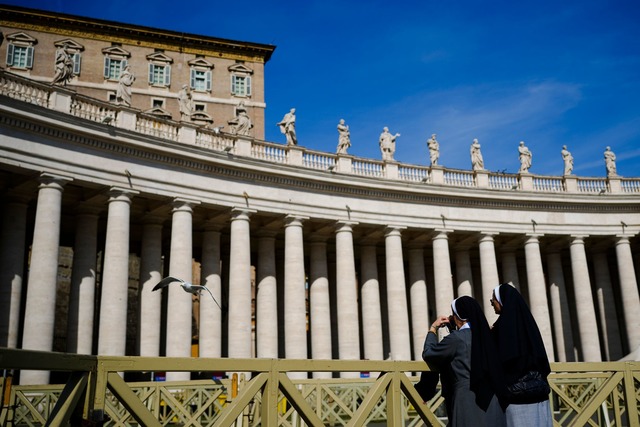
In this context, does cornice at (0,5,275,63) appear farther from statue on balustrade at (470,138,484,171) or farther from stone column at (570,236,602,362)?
stone column at (570,236,602,362)

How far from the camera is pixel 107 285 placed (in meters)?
28.5

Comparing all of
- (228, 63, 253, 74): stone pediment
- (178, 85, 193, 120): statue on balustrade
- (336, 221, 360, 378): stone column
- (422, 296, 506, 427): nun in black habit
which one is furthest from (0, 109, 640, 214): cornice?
(228, 63, 253, 74): stone pediment

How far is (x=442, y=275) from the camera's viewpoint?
39.0 metres

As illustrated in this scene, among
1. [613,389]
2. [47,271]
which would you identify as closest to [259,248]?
[47,271]

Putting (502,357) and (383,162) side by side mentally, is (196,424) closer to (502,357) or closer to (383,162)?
(502,357)

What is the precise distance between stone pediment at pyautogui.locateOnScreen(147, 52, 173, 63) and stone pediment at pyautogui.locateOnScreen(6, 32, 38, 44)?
10263mm

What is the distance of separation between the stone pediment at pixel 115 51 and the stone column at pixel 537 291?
4128 centimetres

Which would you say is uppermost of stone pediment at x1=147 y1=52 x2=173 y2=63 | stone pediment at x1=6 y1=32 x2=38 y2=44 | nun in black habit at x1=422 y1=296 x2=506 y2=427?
stone pediment at x1=147 y1=52 x2=173 y2=63

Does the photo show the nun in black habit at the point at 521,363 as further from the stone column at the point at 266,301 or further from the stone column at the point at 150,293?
the stone column at the point at 266,301

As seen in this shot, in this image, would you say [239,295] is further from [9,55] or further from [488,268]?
[9,55]

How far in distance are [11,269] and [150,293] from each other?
676cm

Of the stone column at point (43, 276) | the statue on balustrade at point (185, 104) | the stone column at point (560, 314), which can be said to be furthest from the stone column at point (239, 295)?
the stone column at point (560, 314)

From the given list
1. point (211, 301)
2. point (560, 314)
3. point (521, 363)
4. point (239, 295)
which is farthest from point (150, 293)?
point (560, 314)

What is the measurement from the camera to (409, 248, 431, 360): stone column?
130 ft
